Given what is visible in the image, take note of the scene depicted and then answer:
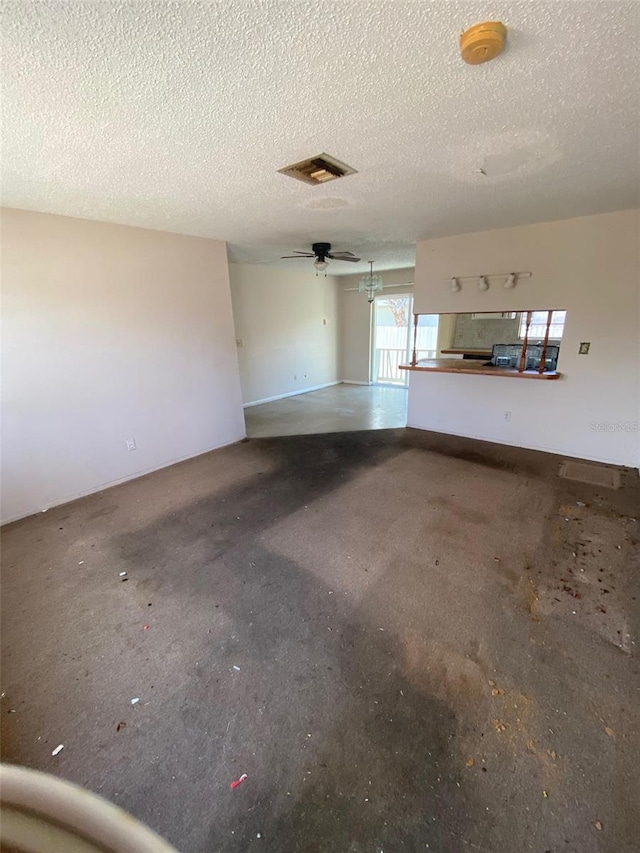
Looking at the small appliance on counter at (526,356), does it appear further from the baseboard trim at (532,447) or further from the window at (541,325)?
the baseboard trim at (532,447)

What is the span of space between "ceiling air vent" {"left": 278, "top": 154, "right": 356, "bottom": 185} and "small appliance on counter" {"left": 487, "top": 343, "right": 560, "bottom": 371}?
290cm

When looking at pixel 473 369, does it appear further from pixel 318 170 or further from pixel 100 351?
pixel 100 351

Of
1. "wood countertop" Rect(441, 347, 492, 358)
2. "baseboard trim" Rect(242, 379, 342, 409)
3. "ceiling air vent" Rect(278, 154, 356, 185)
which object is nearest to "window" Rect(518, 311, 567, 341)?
"wood countertop" Rect(441, 347, 492, 358)

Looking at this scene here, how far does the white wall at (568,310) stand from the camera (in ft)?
10.6

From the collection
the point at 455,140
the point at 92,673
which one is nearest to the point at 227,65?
the point at 455,140

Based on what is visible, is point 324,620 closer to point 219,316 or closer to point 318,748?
point 318,748

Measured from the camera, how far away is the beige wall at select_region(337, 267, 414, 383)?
24.6 ft

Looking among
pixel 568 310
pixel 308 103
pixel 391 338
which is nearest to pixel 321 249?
pixel 568 310

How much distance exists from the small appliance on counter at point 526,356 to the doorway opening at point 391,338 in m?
2.94

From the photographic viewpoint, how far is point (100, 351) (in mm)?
3121

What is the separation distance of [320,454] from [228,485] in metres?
1.15

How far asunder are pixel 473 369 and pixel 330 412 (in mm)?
2382

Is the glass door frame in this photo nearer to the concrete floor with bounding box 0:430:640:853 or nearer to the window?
the window

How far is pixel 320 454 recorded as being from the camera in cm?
402
